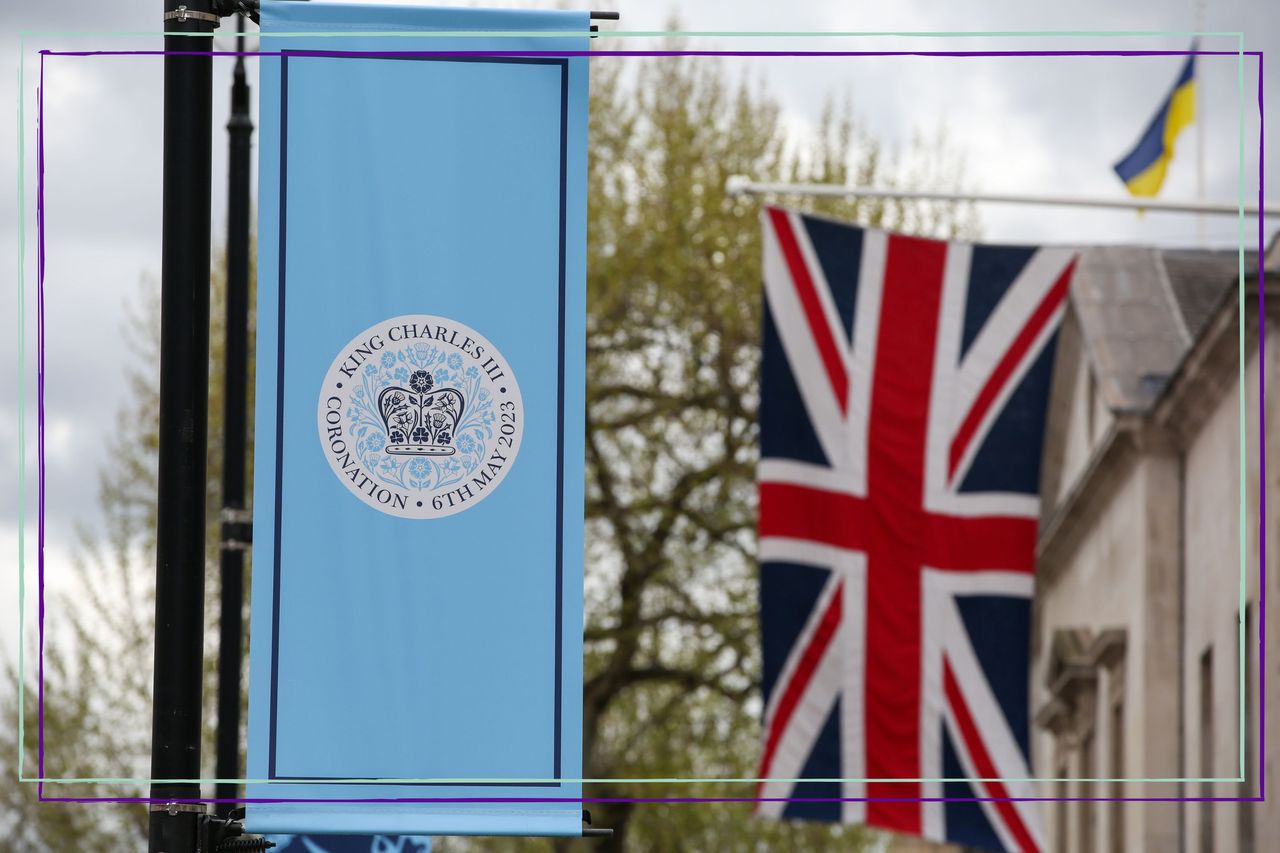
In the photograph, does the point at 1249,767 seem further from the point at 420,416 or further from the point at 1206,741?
the point at 420,416

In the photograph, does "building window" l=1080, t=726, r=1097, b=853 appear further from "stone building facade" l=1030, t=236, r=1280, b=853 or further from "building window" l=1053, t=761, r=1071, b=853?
"building window" l=1053, t=761, r=1071, b=853

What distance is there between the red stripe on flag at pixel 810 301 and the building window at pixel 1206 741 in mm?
4875

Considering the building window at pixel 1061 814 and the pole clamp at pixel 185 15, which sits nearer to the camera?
the pole clamp at pixel 185 15

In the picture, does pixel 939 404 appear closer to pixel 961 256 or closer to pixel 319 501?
pixel 961 256

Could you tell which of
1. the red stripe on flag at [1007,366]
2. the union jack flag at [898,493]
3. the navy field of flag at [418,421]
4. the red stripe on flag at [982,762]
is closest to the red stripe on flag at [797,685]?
the union jack flag at [898,493]

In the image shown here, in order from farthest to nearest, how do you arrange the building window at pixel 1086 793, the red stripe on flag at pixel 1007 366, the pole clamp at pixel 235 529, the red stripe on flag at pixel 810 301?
the building window at pixel 1086 793
the red stripe on flag at pixel 1007 366
the red stripe on flag at pixel 810 301
the pole clamp at pixel 235 529

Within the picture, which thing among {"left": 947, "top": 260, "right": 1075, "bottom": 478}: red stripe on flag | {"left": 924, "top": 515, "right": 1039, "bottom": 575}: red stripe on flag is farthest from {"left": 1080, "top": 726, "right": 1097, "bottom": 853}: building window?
{"left": 947, "top": 260, "right": 1075, "bottom": 478}: red stripe on flag

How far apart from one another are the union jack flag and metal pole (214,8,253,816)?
6629mm

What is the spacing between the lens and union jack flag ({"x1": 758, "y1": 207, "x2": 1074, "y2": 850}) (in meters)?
18.2

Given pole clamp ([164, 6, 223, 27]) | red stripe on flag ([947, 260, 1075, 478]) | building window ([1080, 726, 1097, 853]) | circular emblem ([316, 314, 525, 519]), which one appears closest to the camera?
circular emblem ([316, 314, 525, 519])

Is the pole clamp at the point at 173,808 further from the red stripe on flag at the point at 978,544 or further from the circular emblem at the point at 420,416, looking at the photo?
the red stripe on flag at the point at 978,544

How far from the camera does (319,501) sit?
6168 millimetres

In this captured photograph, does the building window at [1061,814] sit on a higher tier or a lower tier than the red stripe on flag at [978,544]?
lower

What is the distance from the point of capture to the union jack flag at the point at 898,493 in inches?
718
